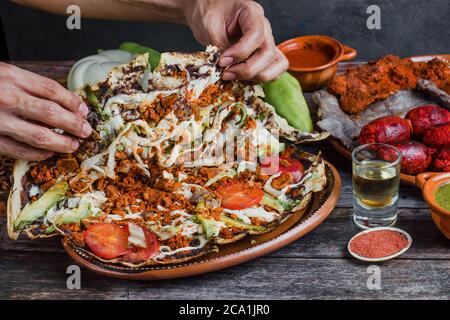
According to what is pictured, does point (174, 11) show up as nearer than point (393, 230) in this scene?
No

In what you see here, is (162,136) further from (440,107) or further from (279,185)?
(440,107)

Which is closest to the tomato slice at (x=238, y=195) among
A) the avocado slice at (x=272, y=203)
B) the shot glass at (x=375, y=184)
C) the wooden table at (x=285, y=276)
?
the avocado slice at (x=272, y=203)

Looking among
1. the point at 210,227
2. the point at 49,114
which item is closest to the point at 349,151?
the point at 210,227

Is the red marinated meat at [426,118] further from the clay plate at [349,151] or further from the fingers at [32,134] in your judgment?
the fingers at [32,134]

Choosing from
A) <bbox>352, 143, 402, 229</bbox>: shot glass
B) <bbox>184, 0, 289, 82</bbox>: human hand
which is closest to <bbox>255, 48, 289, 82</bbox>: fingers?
<bbox>184, 0, 289, 82</bbox>: human hand

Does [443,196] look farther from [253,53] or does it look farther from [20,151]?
[20,151]

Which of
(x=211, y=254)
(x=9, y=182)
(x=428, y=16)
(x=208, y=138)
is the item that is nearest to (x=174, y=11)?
(x=208, y=138)

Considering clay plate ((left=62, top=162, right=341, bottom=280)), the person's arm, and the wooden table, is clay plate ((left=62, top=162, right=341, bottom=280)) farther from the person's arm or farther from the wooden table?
the person's arm
